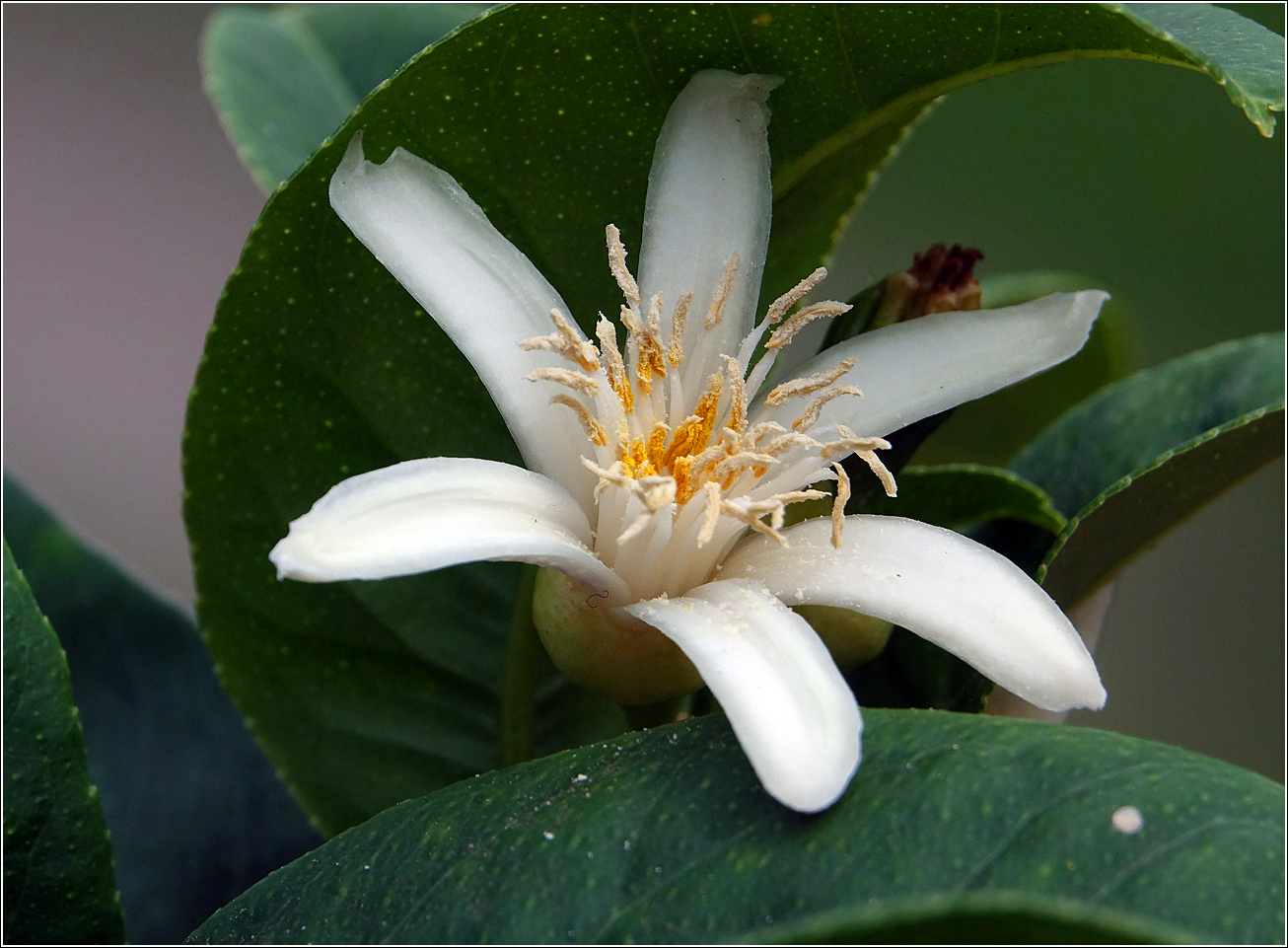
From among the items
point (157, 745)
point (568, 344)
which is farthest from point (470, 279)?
point (157, 745)

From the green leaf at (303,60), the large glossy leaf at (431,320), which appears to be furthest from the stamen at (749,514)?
the green leaf at (303,60)

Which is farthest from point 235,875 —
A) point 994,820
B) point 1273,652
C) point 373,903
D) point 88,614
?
point 1273,652

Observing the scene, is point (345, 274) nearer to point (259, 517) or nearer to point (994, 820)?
point (259, 517)

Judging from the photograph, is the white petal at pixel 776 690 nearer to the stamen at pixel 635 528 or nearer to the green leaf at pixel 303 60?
the stamen at pixel 635 528

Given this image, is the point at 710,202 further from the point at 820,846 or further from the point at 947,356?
the point at 820,846

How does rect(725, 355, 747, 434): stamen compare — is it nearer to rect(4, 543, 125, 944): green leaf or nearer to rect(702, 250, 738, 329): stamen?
rect(702, 250, 738, 329): stamen

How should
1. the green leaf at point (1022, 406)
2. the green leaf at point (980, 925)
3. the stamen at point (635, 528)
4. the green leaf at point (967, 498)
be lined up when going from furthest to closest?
the green leaf at point (1022, 406), the green leaf at point (967, 498), the stamen at point (635, 528), the green leaf at point (980, 925)
